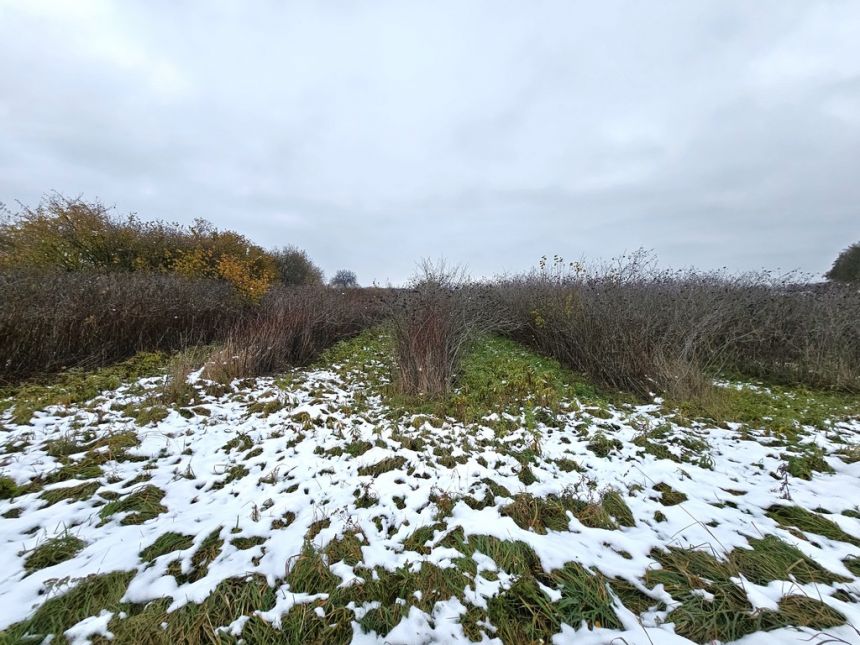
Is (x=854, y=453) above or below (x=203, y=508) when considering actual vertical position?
above

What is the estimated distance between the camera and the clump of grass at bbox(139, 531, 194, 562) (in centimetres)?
197

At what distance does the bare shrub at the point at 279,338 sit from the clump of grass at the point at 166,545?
3342mm

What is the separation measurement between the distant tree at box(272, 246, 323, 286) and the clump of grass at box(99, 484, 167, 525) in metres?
23.2

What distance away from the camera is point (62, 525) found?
2146 mm

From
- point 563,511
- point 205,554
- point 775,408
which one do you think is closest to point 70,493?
point 205,554

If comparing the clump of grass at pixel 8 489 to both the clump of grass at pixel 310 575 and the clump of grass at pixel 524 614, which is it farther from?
the clump of grass at pixel 524 614

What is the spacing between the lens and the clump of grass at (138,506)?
229cm

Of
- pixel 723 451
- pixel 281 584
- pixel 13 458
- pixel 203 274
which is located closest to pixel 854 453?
pixel 723 451

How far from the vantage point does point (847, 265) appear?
20344 mm

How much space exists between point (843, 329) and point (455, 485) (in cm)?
831

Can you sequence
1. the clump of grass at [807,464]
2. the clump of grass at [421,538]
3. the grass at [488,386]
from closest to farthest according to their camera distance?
the clump of grass at [421,538], the clump of grass at [807,464], the grass at [488,386]

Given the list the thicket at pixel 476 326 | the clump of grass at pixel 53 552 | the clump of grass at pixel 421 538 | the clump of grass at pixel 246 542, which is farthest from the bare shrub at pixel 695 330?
the clump of grass at pixel 53 552

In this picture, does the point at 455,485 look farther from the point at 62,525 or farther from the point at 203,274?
the point at 203,274

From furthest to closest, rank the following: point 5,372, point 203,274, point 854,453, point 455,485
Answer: point 203,274, point 5,372, point 854,453, point 455,485
